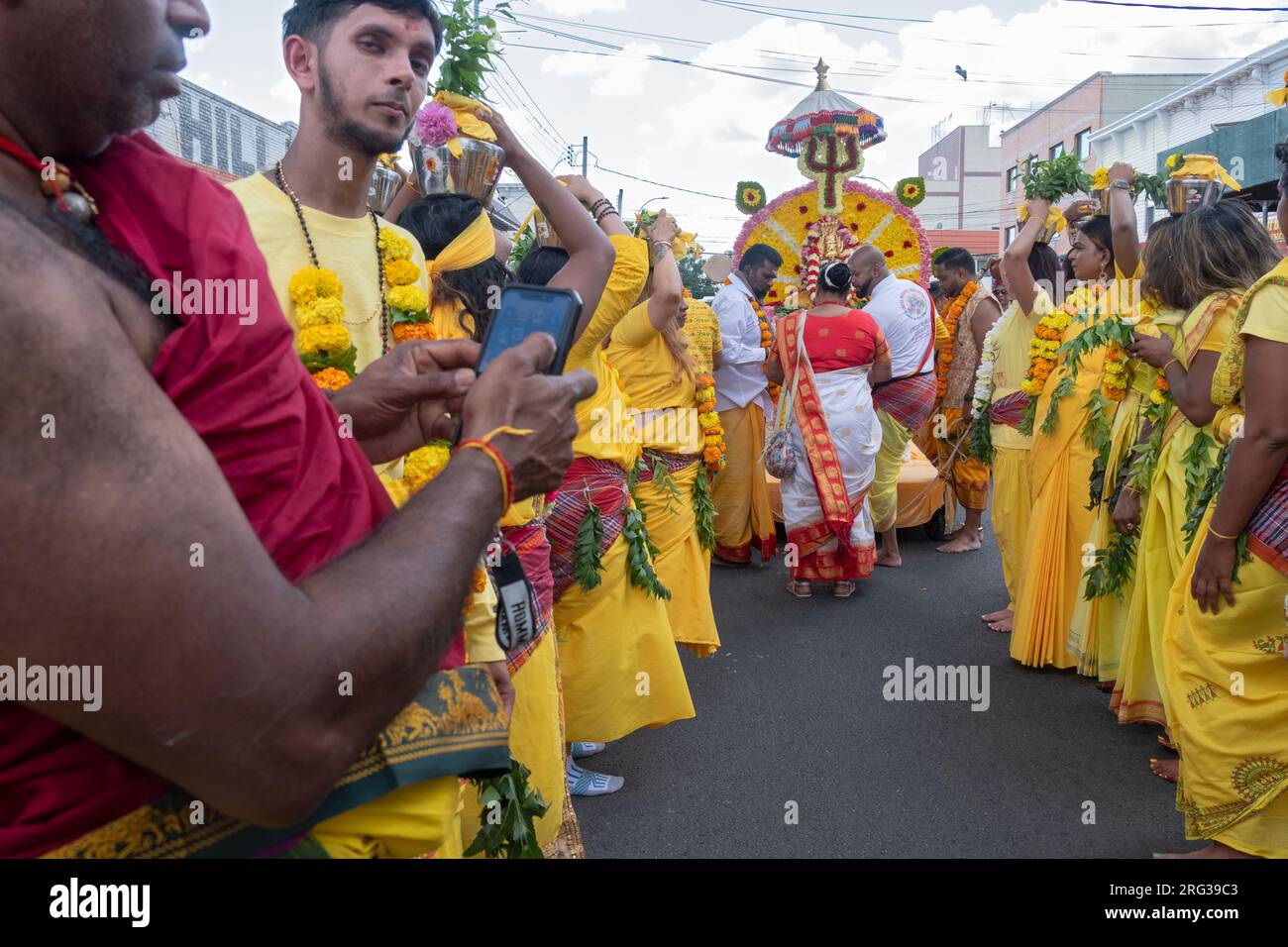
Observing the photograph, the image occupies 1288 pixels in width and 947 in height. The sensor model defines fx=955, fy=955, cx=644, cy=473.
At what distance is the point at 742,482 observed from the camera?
7.09m

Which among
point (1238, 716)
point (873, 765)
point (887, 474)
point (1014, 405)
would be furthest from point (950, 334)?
point (1238, 716)

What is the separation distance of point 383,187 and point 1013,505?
389 cm

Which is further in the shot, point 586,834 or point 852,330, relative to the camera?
point 852,330

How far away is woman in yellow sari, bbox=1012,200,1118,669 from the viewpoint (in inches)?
191

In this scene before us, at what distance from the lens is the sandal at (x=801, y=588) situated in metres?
6.58

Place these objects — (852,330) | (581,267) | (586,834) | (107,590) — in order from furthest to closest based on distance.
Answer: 1. (852,330)
2. (586,834)
3. (581,267)
4. (107,590)

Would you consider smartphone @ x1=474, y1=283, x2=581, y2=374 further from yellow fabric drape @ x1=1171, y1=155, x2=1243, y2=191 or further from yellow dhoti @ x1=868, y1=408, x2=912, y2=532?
yellow dhoti @ x1=868, y1=408, x2=912, y2=532

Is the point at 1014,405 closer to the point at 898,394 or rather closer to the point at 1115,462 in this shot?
the point at 1115,462

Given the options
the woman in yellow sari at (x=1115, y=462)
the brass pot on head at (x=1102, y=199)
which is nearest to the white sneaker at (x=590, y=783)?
the woman in yellow sari at (x=1115, y=462)

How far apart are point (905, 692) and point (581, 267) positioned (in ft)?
10.0

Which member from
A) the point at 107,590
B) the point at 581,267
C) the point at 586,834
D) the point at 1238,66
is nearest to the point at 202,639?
the point at 107,590

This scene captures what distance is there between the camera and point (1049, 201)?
5.46 m

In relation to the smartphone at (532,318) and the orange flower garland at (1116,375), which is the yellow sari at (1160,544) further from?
the smartphone at (532,318)

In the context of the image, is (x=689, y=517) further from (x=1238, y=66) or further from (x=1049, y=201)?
(x=1238, y=66)
